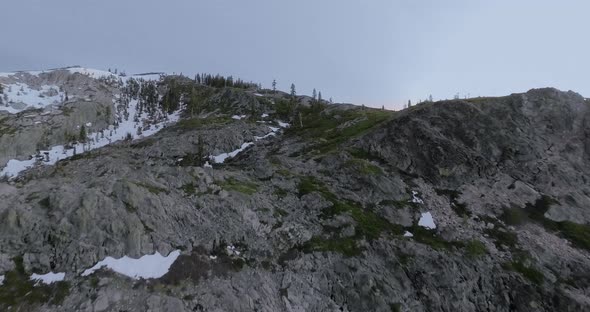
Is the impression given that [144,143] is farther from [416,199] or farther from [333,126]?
[416,199]

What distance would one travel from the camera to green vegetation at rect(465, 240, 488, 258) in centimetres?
4438

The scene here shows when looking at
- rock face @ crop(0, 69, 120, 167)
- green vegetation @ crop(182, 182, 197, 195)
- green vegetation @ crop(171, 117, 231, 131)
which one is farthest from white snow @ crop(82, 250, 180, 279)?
rock face @ crop(0, 69, 120, 167)

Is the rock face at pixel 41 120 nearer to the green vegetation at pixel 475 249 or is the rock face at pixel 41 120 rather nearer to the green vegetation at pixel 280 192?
the green vegetation at pixel 280 192

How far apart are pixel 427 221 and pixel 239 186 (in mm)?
29235

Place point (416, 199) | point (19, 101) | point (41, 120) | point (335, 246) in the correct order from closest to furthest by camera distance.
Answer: point (335, 246) < point (416, 199) < point (41, 120) < point (19, 101)

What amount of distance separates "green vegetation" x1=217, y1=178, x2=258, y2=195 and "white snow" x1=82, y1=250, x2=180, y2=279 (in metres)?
17.0

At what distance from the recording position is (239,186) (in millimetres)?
54719

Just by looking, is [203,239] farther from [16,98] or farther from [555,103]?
[16,98]

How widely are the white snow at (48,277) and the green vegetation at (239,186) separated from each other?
23913mm

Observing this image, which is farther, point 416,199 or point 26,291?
point 416,199

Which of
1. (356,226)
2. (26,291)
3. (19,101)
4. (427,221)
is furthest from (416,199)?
(19,101)

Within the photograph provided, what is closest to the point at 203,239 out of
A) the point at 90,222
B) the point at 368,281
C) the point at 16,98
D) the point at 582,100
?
the point at 90,222

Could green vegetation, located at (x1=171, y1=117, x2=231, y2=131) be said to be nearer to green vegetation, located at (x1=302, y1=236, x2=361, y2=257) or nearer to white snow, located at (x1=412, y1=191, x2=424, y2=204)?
white snow, located at (x1=412, y1=191, x2=424, y2=204)

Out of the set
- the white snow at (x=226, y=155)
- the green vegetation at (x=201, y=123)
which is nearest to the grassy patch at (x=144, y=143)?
the green vegetation at (x=201, y=123)
